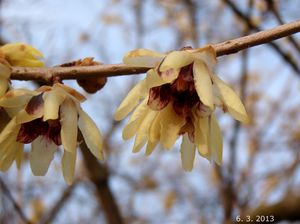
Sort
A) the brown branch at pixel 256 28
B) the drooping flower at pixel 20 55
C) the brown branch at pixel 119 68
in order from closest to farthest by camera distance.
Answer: the brown branch at pixel 119 68, the drooping flower at pixel 20 55, the brown branch at pixel 256 28

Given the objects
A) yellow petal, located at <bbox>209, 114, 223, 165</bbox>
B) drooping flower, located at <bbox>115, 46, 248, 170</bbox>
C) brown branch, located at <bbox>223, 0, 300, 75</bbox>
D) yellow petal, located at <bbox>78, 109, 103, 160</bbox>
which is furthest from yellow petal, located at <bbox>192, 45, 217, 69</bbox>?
brown branch, located at <bbox>223, 0, 300, 75</bbox>

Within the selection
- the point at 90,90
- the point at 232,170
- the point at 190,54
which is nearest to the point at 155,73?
the point at 190,54

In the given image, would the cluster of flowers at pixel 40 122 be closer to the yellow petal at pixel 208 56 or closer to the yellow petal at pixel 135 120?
the yellow petal at pixel 135 120

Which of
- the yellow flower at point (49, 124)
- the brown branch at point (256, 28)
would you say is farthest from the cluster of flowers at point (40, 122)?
the brown branch at point (256, 28)

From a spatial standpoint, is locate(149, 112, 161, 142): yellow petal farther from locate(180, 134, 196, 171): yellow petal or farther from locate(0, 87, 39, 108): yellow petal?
locate(0, 87, 39, 108): yellow petal

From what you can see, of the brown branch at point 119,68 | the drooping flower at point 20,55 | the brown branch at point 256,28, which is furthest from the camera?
the brown branch at point 256,28

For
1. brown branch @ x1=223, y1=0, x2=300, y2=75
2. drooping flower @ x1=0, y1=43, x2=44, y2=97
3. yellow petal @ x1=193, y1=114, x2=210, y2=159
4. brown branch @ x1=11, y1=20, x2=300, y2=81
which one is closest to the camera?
brown branch @ x1=11, y1=20, x2=300, y2=81
